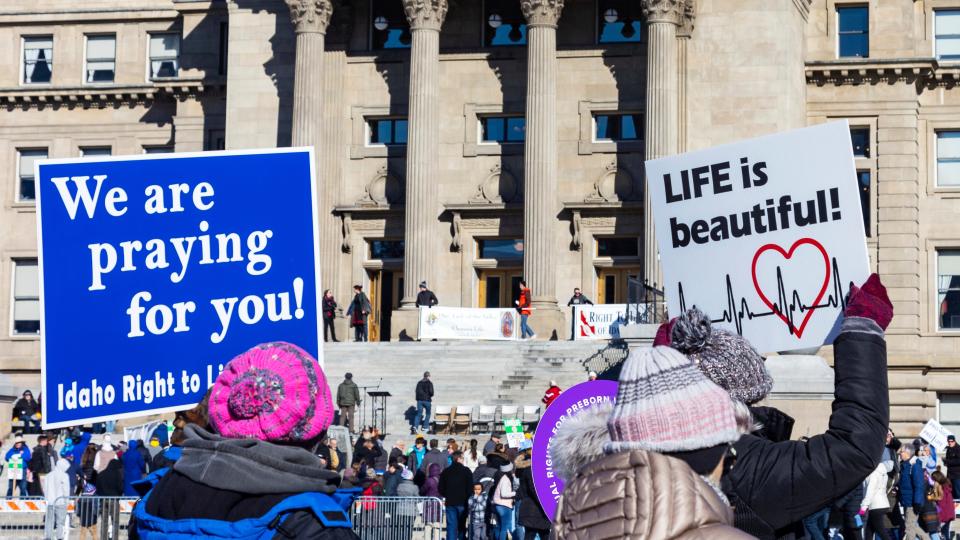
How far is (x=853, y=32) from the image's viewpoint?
182ft

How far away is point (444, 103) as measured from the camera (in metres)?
54.0

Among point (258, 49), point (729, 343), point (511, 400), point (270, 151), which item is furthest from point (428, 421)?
point (729, 343)

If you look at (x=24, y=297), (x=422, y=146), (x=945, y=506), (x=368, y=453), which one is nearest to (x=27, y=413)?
(x=422, y=146)

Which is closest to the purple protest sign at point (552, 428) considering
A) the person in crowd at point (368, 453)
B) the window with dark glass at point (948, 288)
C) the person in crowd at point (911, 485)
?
the person in crowd at point (911, 485)

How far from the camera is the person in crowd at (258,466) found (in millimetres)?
5324

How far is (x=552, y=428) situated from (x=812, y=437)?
417cm

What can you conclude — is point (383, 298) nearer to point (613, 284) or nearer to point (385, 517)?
point (613, 284)

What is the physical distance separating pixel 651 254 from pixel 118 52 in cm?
2228

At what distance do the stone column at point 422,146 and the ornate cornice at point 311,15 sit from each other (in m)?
2.49

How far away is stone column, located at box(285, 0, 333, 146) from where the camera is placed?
52031 millimetres

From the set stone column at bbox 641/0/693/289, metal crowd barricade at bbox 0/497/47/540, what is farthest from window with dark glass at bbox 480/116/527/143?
metal crowd barricade at bbox 0/497/47/540

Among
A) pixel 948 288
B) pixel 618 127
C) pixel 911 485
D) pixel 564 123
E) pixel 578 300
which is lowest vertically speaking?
pixel 911 485

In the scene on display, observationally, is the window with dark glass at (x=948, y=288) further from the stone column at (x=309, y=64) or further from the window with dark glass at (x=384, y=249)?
the stone column at (x=309, y=64)

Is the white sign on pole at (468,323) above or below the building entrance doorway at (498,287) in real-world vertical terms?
below
